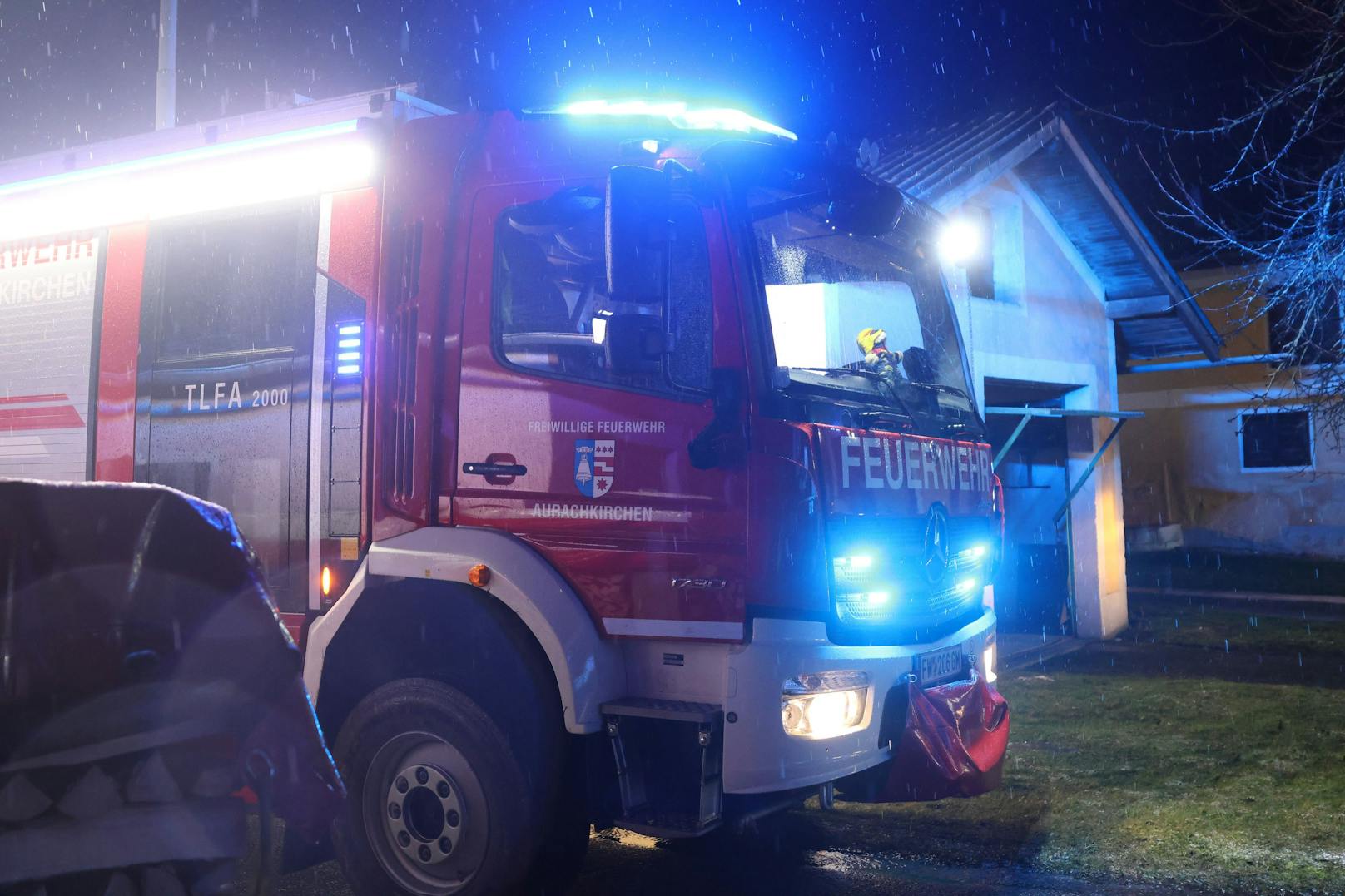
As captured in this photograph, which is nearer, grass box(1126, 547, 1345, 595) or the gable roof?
the gable roof

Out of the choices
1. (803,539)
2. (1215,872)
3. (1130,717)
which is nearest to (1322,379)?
(1130,717)

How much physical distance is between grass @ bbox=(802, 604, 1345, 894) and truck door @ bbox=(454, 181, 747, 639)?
2.33 metres

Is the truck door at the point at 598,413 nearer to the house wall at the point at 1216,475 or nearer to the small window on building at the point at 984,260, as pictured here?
the small window on building at the point at 984,260

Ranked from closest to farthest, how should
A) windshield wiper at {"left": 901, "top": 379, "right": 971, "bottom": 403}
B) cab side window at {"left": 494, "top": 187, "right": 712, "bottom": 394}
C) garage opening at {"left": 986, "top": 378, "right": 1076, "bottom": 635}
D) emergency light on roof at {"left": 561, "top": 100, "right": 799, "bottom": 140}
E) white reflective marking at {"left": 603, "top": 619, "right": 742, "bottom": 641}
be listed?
1. white reflective marking at {"left": 603, "top": 619, "right": 742, "bottom": 641}
2. cab side window at {"left": 494, "top": 187, "right": 712, "bottom": 394}
3. emergency light on roof at {"left": 561, "top": 100, "right": 799, "bottom": 140}
4. windshield wiper at {"left": 901, "top": 379, "right": 971, "bottom": 403}
5. garage opening at {"left": 986, "top": 378, "right": 1076, "bottom": 635}

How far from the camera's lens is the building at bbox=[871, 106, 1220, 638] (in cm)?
1244

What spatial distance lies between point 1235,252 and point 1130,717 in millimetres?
16416

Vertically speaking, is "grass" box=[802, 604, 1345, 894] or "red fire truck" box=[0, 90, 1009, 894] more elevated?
"red fire truck" box=[0, 90, 1009, 894]

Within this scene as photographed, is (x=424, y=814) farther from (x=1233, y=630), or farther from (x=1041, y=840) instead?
(x=1233, y=630)

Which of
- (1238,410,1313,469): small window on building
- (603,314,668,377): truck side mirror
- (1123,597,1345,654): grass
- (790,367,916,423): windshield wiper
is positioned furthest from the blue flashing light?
(1238,410,1313,469): small window on building

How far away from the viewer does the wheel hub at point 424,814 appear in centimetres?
433

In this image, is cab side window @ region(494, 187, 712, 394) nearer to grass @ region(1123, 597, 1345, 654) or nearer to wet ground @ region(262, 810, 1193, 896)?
wet ground @ region(262, 810, 1193, 896)

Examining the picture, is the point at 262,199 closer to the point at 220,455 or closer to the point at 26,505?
the point at 220,455

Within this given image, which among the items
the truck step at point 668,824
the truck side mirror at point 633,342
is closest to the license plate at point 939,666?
the truck step at point 668,824

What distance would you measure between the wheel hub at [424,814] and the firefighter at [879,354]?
242cm
